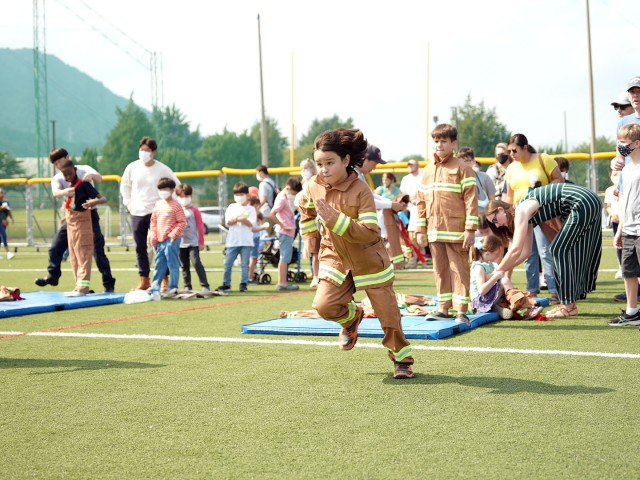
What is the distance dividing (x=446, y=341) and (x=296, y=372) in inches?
76.1

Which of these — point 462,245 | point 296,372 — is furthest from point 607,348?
point 296,372

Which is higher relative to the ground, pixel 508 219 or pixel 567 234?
pixel 508 219

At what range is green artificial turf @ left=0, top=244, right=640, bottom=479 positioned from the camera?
4.36 m

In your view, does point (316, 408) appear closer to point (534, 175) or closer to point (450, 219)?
point (450, 219)

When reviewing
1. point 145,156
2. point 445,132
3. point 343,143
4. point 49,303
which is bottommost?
point 49,303

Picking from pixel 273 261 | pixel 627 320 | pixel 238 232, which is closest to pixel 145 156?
pixel 238 232

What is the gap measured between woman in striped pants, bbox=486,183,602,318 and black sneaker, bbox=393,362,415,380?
10.3 feet

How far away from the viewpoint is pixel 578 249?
948 centimetres

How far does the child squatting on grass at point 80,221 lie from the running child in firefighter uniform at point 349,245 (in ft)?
23.1

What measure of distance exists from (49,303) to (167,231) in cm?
205

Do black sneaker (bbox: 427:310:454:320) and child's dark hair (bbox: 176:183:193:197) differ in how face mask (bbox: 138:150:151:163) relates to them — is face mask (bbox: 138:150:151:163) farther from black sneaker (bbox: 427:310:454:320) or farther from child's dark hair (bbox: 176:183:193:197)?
black sneaker (bbox: 427:310:454:320)

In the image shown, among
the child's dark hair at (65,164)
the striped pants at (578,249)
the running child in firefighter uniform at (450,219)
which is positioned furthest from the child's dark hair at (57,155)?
the striped pants at (578,249)

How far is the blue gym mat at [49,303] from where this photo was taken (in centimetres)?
1118

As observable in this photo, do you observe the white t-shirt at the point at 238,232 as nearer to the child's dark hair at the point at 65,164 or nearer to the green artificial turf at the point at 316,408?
the child's dark hair at the point at 65,164
